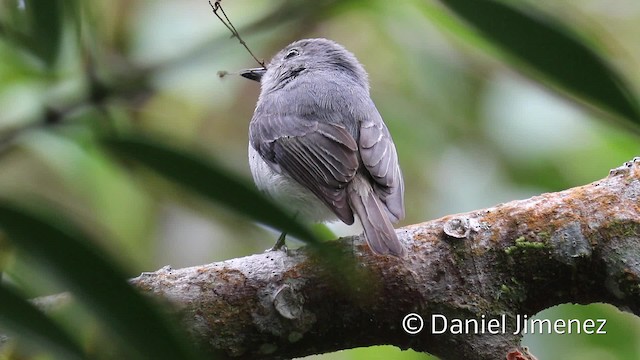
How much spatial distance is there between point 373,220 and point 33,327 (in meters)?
2.29

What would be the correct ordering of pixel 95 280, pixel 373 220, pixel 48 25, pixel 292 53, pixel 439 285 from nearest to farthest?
pixel 95 280 → pixel 48 25 → pixel 439 285 → pixel 373 220 → pixel 292 53

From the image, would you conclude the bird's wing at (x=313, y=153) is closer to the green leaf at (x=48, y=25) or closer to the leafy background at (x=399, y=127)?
the leafy background at (x=399, y=127)

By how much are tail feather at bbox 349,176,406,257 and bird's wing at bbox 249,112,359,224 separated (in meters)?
0.05

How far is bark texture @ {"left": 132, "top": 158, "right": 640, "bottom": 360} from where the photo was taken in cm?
258

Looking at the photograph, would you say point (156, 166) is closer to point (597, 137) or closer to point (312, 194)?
point (312, 194)

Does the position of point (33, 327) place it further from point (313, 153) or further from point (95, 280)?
point (313, 153)

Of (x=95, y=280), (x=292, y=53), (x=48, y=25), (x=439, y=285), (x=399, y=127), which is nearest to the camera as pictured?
(x=95, y=280)

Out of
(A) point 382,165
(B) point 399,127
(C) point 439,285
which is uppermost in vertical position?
(B) point 399,127

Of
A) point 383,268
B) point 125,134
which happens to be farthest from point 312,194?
point 125,134

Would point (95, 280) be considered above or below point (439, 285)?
below

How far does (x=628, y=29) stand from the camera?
6.46 m

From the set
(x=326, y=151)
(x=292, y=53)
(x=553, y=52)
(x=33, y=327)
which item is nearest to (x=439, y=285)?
(x=326, y=151)

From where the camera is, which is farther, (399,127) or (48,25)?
(399,127)

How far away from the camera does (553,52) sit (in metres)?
0.82
